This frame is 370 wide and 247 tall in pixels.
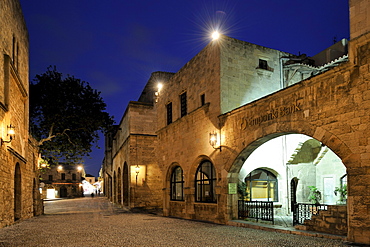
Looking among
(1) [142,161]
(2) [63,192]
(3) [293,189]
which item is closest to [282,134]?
(3) [293,189]

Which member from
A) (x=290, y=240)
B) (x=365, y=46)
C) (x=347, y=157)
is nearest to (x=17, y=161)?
(x=290, y=240)

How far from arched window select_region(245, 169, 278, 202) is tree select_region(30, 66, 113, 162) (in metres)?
13.7

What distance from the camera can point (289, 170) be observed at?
14.9 metres

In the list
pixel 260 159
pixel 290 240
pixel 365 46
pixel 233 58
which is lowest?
pixel 290 240

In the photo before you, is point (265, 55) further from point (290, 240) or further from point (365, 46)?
point (290, 240)

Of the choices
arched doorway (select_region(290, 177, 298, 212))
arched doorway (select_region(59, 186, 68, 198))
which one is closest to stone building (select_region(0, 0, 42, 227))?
arched doorway (select_region(290, 177, 298, 212))

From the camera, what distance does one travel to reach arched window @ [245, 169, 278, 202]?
1470 cm

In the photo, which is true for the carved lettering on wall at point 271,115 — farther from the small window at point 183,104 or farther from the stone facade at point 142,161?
the stone facade at point 142,161

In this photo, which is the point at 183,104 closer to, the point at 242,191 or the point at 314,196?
the point at 242,191

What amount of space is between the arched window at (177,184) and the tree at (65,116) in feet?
29.8

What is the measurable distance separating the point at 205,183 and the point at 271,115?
5.52 meters

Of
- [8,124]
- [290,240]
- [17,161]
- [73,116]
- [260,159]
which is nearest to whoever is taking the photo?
[290,240]

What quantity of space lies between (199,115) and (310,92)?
261 inches

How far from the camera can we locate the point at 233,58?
44.8 feet
